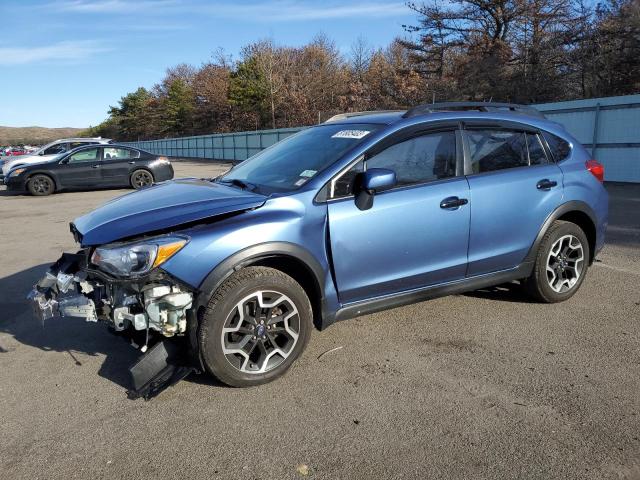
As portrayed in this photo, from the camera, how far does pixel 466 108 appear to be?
450 cm

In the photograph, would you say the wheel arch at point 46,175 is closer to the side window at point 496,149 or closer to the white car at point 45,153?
the white car at point 45,153

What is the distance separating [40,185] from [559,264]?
1497cm

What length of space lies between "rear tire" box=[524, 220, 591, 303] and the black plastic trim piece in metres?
0.15

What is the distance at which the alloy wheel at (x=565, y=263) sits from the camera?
4734mm

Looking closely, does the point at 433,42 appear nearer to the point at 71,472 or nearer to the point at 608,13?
the point at 608,13

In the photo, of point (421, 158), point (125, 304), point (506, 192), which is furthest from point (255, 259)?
point (506, 192)

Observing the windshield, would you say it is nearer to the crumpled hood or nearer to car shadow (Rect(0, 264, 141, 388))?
the crumpled hood

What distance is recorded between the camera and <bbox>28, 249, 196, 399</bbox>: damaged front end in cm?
320

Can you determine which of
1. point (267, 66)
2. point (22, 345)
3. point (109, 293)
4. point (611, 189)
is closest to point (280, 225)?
point (109, 293)

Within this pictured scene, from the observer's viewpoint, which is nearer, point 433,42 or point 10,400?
point 10,400

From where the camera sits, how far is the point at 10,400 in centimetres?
339

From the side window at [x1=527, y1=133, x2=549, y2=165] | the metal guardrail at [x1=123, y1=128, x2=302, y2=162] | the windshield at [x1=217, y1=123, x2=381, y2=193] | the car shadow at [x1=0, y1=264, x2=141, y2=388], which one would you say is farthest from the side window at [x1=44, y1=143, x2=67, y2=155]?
the side window at [x1=527, y1=133, x2=549, y2=165]

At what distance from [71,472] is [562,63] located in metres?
28.6

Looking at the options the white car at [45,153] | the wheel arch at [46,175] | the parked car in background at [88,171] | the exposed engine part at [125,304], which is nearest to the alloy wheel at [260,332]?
the exposed engine part at [125,304]
